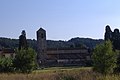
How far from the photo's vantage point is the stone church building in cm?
10228

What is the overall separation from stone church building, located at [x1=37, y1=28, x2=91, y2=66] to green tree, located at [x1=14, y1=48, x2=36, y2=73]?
53950 millimetres

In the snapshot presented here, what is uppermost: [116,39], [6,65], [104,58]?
[116,39]

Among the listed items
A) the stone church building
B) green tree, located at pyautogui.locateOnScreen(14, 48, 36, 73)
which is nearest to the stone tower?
the stone church building

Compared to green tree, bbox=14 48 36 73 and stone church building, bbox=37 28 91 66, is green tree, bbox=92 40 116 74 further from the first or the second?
stone church building, bbox=37 28 91 66

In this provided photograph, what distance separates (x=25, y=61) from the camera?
45.4 metres

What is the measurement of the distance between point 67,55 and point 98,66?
71925 mm

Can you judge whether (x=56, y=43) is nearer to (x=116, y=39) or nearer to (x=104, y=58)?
(x=116, y=39)

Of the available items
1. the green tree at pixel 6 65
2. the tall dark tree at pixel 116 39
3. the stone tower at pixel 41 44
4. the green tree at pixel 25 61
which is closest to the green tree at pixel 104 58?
the green tree at pixel 25 61

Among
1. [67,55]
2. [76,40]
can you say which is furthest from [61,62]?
[76,40]

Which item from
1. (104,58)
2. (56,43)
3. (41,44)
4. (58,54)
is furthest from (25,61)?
(56,43)

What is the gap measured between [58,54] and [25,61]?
6372 centimetres

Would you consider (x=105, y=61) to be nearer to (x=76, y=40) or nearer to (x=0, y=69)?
(x=0, y=69)

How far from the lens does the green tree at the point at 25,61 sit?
44688 mm

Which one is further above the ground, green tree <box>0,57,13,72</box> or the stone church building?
the stone church building
